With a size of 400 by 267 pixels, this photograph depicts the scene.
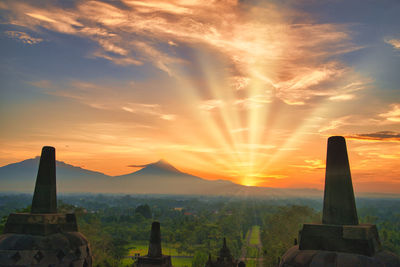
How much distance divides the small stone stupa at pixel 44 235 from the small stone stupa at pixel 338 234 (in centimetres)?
856

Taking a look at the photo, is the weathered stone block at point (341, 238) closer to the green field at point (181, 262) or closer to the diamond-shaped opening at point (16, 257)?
the diamond-shaped opening at point (16, 257)

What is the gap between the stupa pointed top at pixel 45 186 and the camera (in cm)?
1515

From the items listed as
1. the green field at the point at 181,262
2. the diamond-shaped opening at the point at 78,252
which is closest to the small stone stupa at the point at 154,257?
the diamond-shaped opening at the point at 78,252

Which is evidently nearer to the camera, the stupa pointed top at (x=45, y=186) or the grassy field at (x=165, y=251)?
the stupa pointed top at (x=45, y=186)

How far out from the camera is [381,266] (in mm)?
10602

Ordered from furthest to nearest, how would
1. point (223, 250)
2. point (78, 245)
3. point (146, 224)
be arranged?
1. point (146, 224)
2. point (223, 250)
3. point (78, 245)

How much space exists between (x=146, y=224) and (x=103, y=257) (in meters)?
67.9

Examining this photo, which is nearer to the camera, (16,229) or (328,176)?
(328,176)

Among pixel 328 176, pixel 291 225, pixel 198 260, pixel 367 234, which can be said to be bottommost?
pixel 198 260

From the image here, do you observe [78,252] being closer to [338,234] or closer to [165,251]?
[338,234]

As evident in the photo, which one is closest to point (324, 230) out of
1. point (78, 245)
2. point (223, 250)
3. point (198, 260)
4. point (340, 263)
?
point (340, 263)

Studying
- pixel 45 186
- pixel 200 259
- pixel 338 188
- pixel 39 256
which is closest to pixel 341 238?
pixel 338 188

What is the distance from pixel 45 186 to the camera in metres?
15.4

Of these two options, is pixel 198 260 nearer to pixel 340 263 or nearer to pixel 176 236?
pixel 176 236
